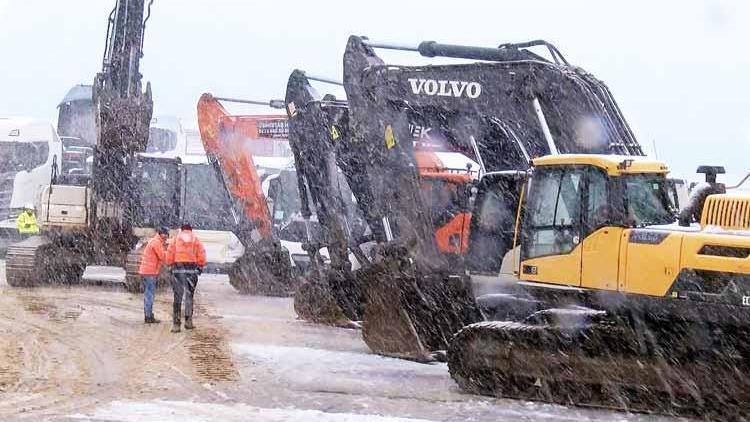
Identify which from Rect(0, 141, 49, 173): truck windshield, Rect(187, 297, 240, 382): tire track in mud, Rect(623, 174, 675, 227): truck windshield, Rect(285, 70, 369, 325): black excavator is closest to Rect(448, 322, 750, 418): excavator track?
Rect(623, 174, 675, 227): truck windshield

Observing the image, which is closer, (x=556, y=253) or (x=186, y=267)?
(x=556, y=253)

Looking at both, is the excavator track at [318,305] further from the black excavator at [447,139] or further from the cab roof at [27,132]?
the cab roof at [27,132]

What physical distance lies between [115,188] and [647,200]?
44.9ft

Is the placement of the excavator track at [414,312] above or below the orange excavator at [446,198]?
below

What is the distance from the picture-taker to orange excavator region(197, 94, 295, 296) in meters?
21.5

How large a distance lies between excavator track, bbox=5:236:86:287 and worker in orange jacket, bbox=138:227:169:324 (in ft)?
17.7

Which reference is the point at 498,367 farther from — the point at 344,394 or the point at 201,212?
the point at 201,212

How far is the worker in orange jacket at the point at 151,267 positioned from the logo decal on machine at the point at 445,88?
5.21 metres

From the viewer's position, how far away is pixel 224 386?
11.1m

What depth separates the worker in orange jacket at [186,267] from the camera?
1569 centimetres

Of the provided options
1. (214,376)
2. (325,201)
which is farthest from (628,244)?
(325,201)

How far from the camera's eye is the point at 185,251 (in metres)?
15.8

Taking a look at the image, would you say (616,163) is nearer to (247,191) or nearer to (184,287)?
(184,287)

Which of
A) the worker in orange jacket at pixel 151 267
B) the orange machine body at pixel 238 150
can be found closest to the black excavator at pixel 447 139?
the worker in orange jacket at pixel 151 267
